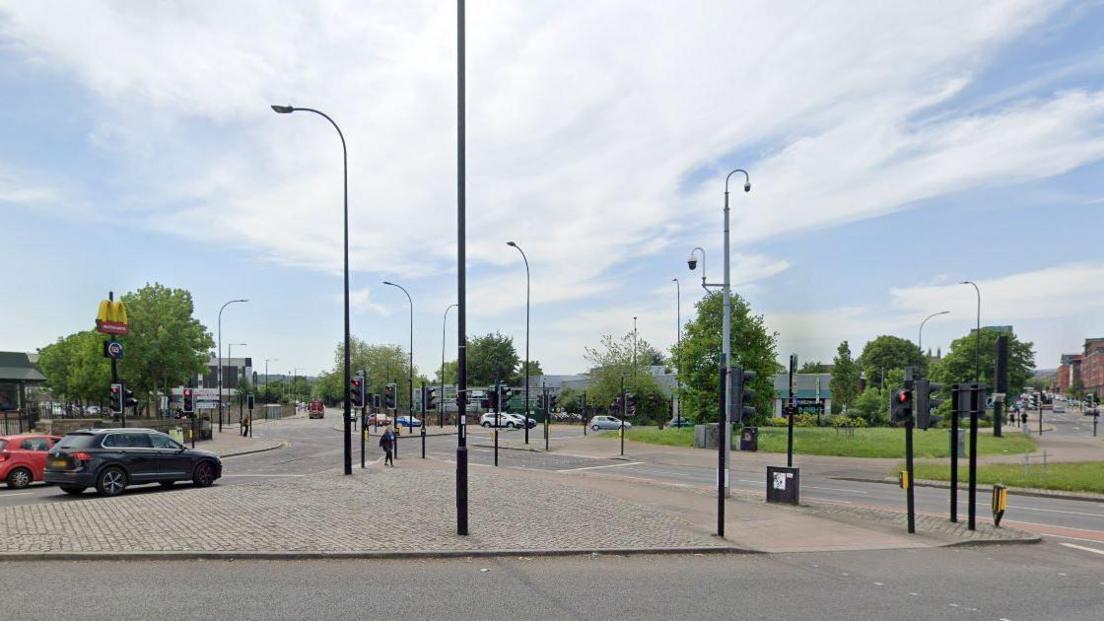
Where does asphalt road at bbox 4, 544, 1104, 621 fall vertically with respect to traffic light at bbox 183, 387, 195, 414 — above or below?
above

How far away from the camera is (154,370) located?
49844 mm

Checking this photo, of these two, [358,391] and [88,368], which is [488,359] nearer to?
[88,368]

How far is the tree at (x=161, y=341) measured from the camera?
159 ft

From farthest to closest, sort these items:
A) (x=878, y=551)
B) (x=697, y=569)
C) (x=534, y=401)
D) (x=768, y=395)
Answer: (x=534, y=401)
(x=768, y=395)
(x=878, y=551)
(x=697, y=569)

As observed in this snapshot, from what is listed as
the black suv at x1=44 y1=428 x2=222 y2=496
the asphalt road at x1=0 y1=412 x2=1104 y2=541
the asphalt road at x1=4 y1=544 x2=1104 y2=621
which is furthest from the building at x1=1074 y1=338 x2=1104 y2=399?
the black suv at x1=44 y1=428 x2=222 y2=496

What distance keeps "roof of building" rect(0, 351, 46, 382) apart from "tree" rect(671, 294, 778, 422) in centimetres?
5289

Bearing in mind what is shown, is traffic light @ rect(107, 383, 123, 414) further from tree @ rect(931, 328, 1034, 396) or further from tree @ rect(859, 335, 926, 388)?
tree @ rect(859, 335, 926, 388)

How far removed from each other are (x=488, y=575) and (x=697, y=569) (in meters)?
2.99

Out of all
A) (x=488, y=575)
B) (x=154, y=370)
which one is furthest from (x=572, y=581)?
(x=154, y=370)

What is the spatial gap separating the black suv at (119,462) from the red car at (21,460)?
3.31 metres

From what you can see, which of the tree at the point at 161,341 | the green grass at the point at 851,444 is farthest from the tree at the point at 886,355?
the tree at the point at 161,341

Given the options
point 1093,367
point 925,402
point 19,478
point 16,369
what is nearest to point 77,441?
point 19,478

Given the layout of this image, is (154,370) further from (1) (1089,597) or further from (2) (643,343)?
(1) (1089,597)

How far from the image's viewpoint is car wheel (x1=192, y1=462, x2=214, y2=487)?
752 inches
